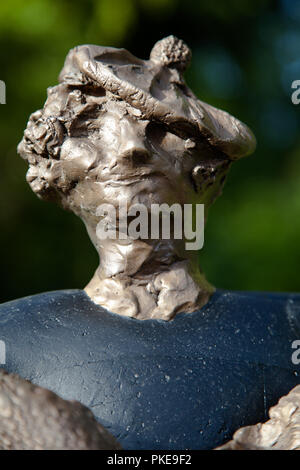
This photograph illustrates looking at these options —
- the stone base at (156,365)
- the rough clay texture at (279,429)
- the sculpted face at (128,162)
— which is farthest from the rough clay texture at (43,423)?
the sculpted face at (128,162)

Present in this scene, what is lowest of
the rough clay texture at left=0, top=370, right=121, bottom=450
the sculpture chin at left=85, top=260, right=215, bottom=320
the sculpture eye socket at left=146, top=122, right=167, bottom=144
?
the rough clay texture at left=0, top=370, right=121, bottom=450

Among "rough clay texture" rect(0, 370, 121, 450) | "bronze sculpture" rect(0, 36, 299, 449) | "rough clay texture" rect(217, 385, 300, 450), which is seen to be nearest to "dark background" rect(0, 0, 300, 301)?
"bronze sculpture" rect(0, 36, 299, 449)

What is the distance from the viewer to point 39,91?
3.80m

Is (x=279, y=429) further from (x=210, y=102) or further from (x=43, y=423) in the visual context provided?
(x=210, y=102)

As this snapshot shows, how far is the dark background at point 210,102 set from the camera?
3.75m

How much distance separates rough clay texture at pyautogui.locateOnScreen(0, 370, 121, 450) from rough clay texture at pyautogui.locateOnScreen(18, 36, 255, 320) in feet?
1.33

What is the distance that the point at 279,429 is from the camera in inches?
65.6

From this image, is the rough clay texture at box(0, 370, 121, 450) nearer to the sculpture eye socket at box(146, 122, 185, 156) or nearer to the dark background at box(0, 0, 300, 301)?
the sculpture eye socket at box(146, 122, 185, 156)

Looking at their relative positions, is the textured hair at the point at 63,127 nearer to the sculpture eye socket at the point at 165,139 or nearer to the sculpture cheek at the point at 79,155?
the sculpture cheek at the point at 79,155

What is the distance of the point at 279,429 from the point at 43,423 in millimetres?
556

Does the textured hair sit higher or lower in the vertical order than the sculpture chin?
higher

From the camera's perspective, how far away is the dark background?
3.75 metres

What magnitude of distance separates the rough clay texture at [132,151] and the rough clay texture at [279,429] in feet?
1.16
